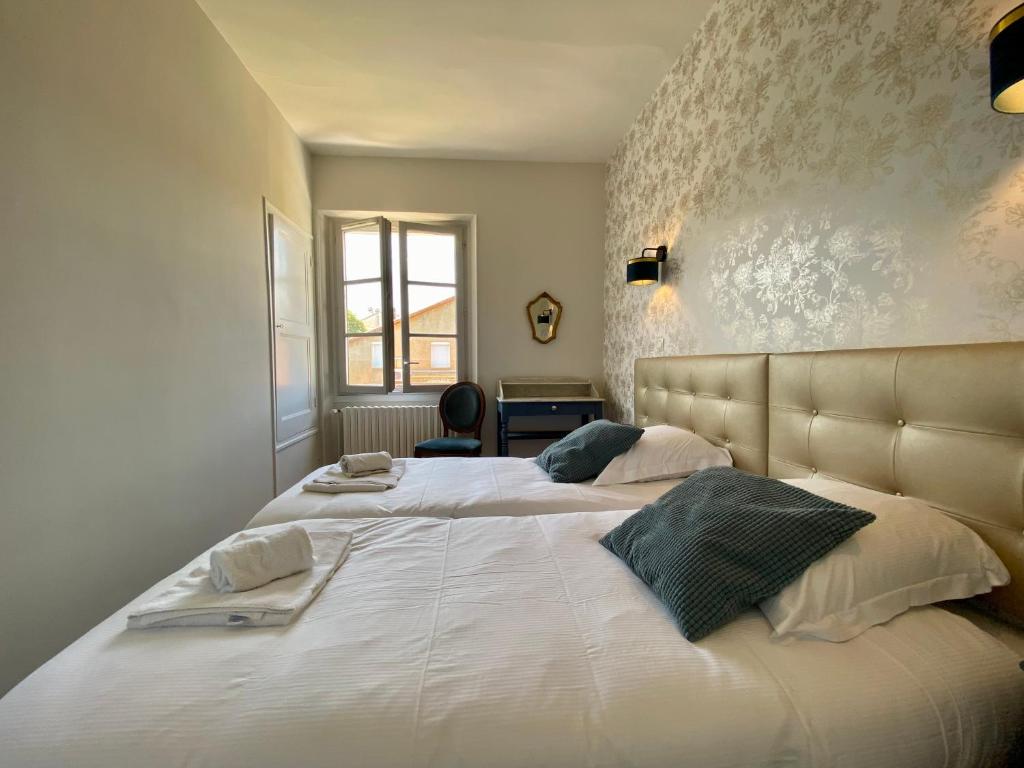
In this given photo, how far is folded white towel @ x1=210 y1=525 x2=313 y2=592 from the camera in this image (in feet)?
3.08

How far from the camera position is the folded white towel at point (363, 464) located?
6.36ft

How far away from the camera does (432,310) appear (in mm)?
3777

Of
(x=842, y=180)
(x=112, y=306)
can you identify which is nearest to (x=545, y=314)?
(x=842, y=180)

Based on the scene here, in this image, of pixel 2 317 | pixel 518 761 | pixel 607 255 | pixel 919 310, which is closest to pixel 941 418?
pixel 919 310

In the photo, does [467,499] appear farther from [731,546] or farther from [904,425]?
[904,425]

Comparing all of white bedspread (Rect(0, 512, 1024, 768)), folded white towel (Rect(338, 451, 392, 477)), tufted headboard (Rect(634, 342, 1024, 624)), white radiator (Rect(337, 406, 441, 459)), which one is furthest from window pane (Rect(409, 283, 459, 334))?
white bedspread (Rect(0, 512, 1024, 768))

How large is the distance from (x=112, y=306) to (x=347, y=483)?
1.03 meters

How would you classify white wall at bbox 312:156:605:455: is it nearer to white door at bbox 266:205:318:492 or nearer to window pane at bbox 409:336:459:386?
window pane at bbox 409:336:459:386

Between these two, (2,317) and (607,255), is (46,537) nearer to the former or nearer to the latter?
(2,317)

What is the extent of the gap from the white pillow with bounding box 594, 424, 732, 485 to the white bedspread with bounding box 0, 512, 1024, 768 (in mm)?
926

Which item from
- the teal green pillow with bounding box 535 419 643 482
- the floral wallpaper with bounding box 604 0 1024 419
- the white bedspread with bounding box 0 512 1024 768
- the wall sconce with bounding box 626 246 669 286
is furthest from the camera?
the wall sconce with bounding box 626 246 669 286

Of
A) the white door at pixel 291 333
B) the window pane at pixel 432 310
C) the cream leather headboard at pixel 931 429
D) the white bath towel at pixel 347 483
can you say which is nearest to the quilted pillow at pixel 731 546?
the cream leather headboard at pixel 931 429

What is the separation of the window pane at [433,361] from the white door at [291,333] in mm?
804

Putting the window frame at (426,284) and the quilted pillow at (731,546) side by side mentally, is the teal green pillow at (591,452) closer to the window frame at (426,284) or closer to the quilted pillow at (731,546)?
the quilted pillow at (731,546)
